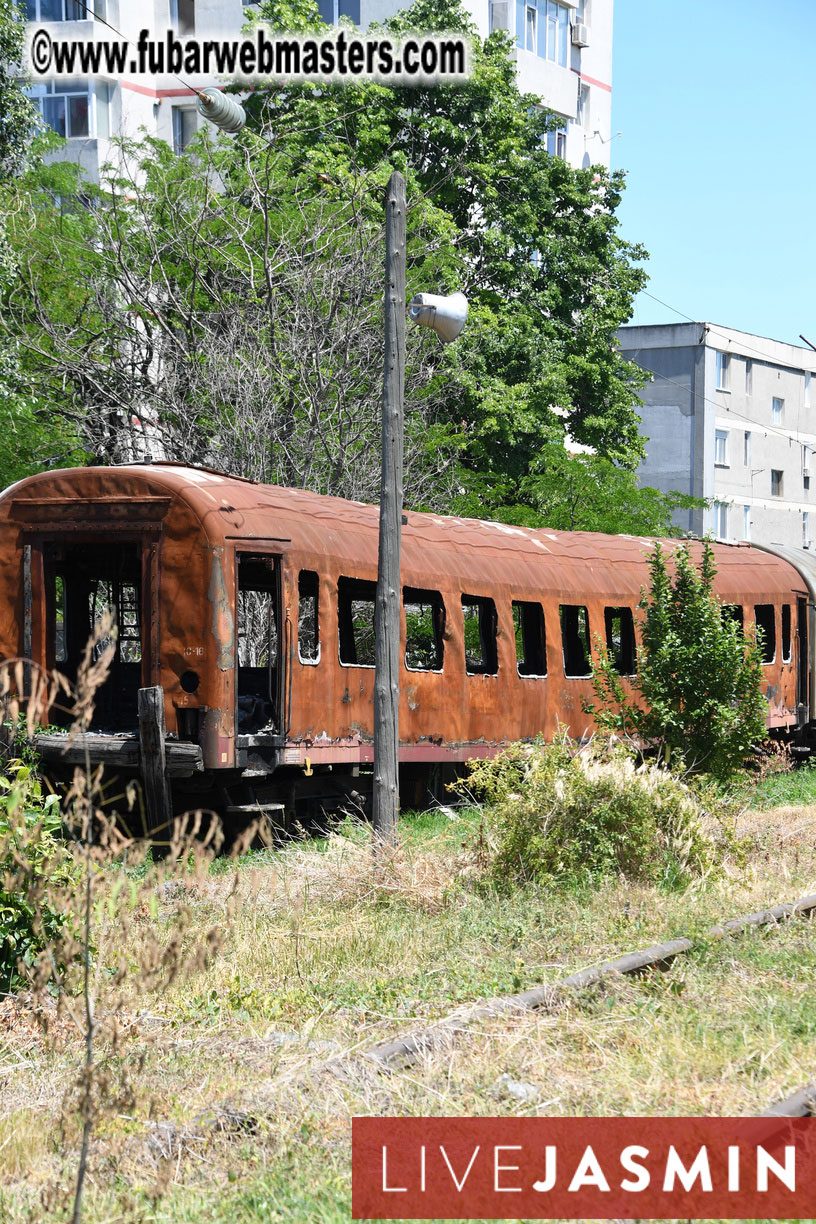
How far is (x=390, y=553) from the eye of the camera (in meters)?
11.7

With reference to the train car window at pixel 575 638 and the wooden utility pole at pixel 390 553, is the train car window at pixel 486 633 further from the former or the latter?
the wooden utility pole at pixel 390 553

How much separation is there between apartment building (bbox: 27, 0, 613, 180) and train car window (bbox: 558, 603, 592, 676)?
19.4 m

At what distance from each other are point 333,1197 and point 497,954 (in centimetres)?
344

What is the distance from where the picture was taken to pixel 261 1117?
5.55m

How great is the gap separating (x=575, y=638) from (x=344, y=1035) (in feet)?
39.3

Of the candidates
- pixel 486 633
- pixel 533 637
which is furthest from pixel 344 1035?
pixel 533 637

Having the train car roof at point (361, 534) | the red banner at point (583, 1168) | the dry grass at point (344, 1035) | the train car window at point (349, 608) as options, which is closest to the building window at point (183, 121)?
the train car roof at point (361, 534)

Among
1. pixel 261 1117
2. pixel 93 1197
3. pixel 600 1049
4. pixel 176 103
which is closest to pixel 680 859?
pixel 600 1049

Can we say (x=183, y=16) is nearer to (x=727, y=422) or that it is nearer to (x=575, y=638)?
(x=727, y=422)

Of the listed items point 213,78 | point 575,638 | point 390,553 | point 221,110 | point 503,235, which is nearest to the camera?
point 390,553

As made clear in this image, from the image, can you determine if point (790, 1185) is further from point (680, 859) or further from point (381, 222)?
point (381, 222)

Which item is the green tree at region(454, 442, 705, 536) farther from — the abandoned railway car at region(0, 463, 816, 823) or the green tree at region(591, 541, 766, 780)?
the green tree at region(591, 541, 766, 780)

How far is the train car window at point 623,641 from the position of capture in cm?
1933

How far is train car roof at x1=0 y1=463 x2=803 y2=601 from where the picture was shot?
12859 mm
